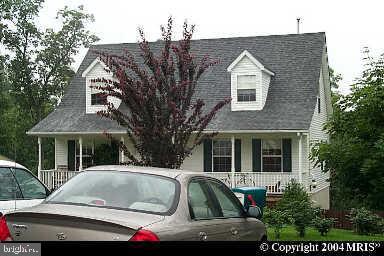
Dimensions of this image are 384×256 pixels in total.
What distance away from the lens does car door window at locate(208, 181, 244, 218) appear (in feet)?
25.3

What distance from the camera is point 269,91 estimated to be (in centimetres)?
2636

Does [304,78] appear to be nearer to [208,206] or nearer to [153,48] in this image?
[153,48]

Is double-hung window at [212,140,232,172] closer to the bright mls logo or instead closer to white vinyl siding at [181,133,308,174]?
white vinyl siding at [181,133,308,174]

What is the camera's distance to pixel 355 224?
16156mm

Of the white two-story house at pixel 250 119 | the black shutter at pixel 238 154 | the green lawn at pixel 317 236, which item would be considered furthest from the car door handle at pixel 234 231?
the black shutter at pixel 238 154

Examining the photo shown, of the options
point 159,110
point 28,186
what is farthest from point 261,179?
point 28,186

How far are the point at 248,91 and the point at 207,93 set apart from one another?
1822 mm

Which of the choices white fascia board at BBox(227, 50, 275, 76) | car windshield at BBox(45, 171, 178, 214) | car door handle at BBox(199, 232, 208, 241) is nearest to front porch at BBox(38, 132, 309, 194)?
white fascia board at BBox(227, 50, 275, 76)

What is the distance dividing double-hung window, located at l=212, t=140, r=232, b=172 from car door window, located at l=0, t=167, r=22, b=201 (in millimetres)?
16525

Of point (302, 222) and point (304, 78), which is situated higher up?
point (304, 78)

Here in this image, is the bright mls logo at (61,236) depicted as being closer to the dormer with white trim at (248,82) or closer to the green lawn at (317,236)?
the green lawn at (317,236)

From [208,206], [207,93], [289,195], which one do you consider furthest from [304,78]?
[208,206]

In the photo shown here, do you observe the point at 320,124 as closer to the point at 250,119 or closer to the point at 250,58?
the point at 250,119

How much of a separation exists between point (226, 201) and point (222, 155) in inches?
712
